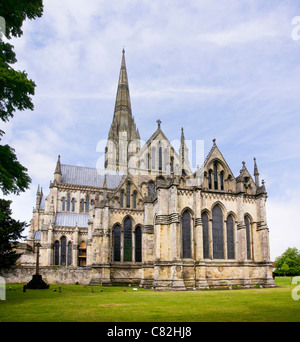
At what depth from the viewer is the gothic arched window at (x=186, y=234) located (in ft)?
102

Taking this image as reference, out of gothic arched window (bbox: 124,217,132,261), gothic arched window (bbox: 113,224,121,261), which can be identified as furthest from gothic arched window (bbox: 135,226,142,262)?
gothic arched window (bbox: 113,224,121,261)

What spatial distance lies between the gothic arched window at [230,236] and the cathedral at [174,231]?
96 millimetres

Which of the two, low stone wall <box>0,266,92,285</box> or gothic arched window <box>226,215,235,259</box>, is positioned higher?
gothic arched window <box>226,215,235,259</box>

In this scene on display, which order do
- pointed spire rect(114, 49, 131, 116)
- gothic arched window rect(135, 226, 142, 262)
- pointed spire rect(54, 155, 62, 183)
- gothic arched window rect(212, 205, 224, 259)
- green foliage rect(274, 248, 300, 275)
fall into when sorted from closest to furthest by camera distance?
gothic arched window rect(212, 205, 224, 259) → gothic arched window rect(135, 226, 142, 262) → pointed spire rect(54, 155, 62, 183) → pointed spire rect(114, 49, 131, 116) → green foliage rect(274, 248, 300, 275)

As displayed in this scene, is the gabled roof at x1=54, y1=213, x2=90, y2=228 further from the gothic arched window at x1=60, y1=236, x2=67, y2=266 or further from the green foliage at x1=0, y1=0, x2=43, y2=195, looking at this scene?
the green foliage at x1=0, y1=0, x2=43, y2=195

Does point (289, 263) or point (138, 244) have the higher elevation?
point (138, 244)

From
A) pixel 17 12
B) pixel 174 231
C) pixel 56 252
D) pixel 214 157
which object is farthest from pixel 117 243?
pixel 17 12

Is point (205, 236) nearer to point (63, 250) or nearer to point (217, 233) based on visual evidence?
point (217, 233)

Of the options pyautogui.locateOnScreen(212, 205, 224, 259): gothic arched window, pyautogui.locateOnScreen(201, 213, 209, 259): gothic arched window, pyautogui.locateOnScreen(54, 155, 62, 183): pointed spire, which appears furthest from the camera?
pyautogui.locateOnScreen(54, 155, 62, 183): pointed spire

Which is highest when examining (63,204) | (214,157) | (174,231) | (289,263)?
(214,157)

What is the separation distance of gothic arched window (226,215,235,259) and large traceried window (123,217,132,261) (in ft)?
40.4

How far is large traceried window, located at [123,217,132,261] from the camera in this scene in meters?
39.7

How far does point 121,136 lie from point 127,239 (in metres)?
40.1

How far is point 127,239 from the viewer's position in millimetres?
40094
